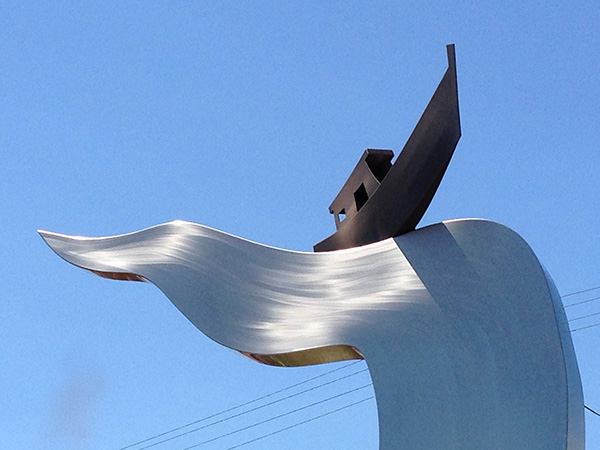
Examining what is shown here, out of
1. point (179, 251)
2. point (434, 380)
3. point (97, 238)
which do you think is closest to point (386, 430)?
point (434, 380)

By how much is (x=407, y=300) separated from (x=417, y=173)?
179 cm

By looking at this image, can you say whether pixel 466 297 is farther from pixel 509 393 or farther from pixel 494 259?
pixel 509 393

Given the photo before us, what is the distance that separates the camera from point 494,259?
37.4ft

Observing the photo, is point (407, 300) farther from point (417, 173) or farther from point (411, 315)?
point (417, 173)

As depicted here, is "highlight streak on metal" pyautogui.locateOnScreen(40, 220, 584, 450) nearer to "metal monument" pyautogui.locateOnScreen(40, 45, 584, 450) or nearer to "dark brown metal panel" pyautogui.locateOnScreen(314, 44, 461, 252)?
"metal monument" pyautogui.locateOnScreen(40, 45, 584, 450)

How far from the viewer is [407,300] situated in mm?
11578

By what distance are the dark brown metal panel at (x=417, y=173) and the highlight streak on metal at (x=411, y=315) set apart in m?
0.31

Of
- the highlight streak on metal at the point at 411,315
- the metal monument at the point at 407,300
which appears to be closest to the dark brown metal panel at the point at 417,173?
the metal monument at the point at 407,300

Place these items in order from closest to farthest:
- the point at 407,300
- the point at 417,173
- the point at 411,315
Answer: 1. the point at 411,315
2. the point at 407,300
3. the point at 417,173

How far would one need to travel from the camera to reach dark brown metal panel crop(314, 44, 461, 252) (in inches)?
469

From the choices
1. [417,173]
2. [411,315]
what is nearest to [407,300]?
[411,315]

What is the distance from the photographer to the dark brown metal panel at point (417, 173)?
11.9 metres

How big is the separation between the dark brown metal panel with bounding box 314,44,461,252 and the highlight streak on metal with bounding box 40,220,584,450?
0.31m

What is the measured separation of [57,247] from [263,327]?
3.89m
